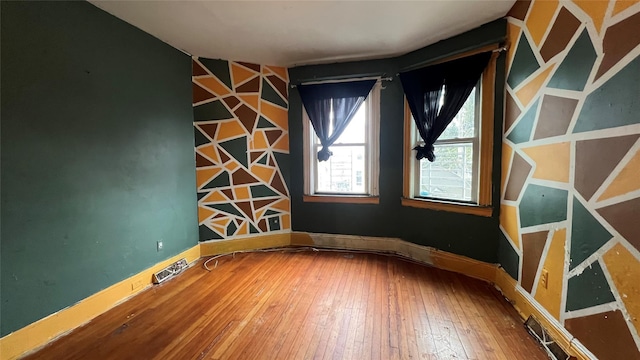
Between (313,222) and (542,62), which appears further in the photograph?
(313,222)

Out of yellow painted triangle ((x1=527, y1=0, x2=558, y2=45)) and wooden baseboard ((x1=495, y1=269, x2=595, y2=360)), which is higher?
yellow painted triangle ((x1=527, y1=0, x2=558, y2=45))

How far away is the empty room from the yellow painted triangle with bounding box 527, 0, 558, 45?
0.04 feet

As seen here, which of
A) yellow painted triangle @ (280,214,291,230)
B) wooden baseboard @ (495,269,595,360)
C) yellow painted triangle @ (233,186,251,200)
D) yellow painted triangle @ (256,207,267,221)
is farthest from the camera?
yellow painted triangle @ (280,214,291,230)

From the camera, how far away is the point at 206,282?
2.62 meters

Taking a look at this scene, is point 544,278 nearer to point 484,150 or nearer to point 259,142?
point 484,150

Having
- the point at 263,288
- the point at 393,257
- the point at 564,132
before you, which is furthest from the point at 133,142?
the point at 564,132

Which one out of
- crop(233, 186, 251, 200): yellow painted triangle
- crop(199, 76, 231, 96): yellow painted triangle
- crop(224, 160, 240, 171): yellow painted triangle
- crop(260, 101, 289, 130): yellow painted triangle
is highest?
crop(199, 76, 231, 96): yellow painted triangle

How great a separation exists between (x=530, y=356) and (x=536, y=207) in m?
0.98

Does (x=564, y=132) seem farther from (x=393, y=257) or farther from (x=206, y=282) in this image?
(x=206, y=282)

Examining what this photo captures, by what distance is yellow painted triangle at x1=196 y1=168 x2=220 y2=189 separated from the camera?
3.24 metres

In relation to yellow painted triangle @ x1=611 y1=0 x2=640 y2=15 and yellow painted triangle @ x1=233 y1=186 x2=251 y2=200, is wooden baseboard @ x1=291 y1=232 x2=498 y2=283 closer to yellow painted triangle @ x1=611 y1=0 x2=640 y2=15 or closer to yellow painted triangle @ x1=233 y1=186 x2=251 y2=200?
yellow painted triangle @ x1=233 y1=186 x2=251 y2=200

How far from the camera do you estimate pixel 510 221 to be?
2.23 meters

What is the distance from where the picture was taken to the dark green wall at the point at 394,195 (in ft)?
8.12

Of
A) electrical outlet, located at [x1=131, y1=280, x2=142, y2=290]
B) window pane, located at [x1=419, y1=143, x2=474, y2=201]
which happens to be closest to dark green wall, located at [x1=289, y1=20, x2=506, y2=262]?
window pane, located at [x1=419, y1=143, x2=474, y2=201]
